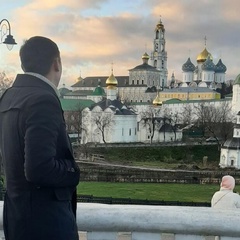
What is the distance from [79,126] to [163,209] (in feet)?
164

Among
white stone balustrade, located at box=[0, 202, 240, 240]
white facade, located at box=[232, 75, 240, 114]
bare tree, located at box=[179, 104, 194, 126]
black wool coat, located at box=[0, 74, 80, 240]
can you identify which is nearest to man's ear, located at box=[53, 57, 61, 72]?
black wool coat, located at box=[0, 74, 80, 240]

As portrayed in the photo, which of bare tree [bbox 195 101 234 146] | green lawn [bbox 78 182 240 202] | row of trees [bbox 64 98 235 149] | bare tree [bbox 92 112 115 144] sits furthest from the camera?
bare tree [bbox 195 101 234 146]

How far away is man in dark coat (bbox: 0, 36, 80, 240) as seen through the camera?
72.0 inches

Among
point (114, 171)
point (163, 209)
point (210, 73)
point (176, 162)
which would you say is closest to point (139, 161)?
point (176, 162)

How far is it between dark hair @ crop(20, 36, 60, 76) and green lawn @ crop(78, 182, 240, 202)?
77.5ft

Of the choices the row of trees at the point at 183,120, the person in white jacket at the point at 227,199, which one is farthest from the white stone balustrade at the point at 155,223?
the row of trees at the point at 183,120

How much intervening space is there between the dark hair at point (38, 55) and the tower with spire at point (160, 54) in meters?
92.9

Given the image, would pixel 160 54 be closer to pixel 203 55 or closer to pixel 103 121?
pixel 203 55

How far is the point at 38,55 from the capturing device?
2.02 m

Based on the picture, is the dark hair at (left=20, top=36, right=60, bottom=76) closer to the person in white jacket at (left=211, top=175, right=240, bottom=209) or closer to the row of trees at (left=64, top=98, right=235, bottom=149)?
the person in white jacket at (left=211, top=175, right=240, bottom=209)

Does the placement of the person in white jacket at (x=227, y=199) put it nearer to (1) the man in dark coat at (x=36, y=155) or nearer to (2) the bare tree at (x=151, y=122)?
(1) the man in dark coat at (x=36, y=155)

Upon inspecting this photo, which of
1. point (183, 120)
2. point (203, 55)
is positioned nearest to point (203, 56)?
point (203, 55)

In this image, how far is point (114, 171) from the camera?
34688 millimetres

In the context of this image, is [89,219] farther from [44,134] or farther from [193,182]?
[193,182]
